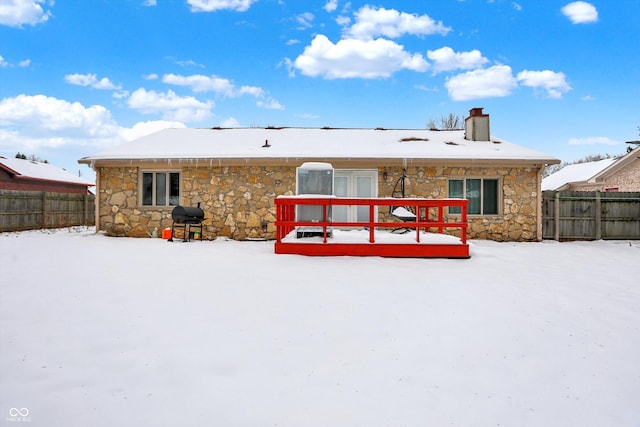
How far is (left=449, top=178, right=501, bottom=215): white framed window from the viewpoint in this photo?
10.8 metres

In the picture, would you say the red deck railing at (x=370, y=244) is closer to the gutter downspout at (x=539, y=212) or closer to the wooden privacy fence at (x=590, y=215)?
the gutter downspout at (x=539, y=212)

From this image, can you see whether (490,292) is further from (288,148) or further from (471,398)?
(288,148)

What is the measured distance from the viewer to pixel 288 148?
11.4 metres

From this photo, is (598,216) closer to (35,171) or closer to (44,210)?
(44,210)

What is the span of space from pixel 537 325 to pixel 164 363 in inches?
135

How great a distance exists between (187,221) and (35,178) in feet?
60.8

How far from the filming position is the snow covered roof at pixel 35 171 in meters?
21.3

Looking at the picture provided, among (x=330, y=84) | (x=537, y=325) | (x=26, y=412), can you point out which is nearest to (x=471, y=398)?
(x=537, y=325)

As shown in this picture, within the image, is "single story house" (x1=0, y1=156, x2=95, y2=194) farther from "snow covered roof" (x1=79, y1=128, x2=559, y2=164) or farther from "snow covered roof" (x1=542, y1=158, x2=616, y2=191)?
"snow covered roof" (x1=542, y1=158, x2=616, y2=191)

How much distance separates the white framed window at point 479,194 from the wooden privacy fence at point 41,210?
15.4m

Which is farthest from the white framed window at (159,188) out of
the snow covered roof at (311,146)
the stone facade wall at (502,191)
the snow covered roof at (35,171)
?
the snow covered roof at (35,171)

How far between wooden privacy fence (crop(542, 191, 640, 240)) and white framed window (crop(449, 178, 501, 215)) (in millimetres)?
1748

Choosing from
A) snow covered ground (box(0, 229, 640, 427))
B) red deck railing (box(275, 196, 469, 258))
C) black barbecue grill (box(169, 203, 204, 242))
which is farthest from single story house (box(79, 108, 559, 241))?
snow covered ground (box(0, 229, 640, 427))

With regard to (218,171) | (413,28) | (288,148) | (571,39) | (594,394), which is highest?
(413,28)
